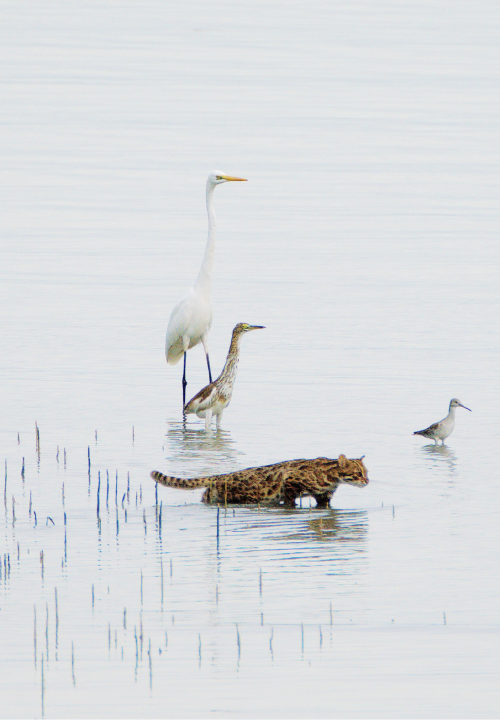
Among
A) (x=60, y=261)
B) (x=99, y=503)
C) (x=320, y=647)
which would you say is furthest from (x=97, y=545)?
(x=60, y=261)

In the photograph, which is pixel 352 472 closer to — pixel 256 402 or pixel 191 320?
pixel 256 402

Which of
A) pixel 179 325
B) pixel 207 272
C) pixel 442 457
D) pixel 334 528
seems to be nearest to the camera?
pixel 334 528

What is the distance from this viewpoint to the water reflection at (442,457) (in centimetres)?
1045

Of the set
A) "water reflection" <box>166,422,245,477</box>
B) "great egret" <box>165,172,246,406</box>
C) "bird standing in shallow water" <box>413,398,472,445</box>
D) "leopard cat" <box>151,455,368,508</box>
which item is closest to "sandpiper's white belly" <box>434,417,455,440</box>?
"bird standing in shallow water" <box>413,398,472,445</box>

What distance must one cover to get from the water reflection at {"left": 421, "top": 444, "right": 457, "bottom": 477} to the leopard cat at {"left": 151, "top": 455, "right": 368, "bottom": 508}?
4.81ft

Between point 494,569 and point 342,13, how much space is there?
2694 inches

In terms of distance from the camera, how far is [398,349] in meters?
15.1

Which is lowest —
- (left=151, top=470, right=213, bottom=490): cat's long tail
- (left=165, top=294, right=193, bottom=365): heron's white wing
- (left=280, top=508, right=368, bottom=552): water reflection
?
(left=280, top=508, right=368, bottom=552): water reflection

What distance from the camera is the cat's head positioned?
8922 millimetres

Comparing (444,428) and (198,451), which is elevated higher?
(444,428)

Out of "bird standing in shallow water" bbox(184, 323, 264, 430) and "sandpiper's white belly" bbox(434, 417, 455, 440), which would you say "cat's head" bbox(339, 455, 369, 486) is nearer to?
"sandpiper's white belly" bbox(434, 417, 455, 440)

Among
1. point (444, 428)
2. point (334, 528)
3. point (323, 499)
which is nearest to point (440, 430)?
point (444, 428)

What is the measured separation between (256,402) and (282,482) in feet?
13.2

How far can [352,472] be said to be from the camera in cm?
892
